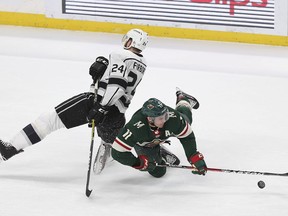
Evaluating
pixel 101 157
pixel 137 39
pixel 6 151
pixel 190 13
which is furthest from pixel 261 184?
pixel 190 13

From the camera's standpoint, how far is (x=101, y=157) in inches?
209

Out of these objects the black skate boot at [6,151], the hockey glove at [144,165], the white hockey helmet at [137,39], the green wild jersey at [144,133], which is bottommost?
the hockey glove at [144,165]

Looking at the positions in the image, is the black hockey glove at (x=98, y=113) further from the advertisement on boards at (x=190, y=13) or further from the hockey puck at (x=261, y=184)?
the advertisement on boards at (x=190, y=13)

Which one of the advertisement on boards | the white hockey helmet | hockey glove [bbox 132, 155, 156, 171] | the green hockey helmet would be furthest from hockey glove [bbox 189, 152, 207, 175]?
the advertisement on boards

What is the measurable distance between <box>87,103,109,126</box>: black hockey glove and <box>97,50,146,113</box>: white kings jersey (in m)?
0.03

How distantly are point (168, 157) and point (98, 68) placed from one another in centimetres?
70

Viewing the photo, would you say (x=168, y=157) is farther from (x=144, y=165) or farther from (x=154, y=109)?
(x=154, y=109)

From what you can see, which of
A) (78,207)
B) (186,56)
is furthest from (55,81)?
(78,207)

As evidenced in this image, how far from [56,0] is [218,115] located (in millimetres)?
2665

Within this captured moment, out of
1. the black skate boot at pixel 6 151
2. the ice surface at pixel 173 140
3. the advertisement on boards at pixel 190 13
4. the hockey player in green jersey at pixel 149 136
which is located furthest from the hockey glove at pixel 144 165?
the advertisement on boards at pixel 190 13

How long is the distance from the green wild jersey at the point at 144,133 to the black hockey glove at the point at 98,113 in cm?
17

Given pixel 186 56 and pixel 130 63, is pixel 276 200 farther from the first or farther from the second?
pixel 186 56

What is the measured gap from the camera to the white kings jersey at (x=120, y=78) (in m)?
5.09

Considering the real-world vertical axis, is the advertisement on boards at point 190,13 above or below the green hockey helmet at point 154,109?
above
